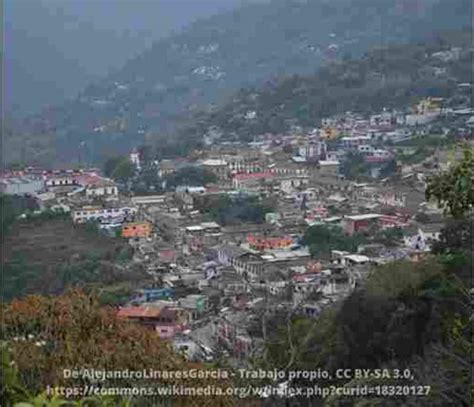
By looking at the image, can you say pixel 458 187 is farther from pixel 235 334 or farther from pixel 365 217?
pixel 365 217

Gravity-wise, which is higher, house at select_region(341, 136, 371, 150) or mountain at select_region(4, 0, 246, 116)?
house at select_region(341, 136, 371, 150)

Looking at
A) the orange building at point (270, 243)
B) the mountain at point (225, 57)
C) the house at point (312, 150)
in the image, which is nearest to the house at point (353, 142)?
the house at point (312, 150)

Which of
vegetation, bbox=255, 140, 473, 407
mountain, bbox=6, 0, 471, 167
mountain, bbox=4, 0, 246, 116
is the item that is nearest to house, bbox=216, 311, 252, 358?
vegetation, bbox=255, 140, 473, 407

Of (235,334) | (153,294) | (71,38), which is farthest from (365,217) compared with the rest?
(71,38)

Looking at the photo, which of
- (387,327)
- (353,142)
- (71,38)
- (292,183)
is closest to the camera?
(387,327)

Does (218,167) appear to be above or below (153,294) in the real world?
below

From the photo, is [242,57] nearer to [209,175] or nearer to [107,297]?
[209,175]

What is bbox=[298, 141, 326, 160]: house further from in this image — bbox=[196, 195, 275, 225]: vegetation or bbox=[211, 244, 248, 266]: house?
bbox=[211, 244, 248, 266]: house
